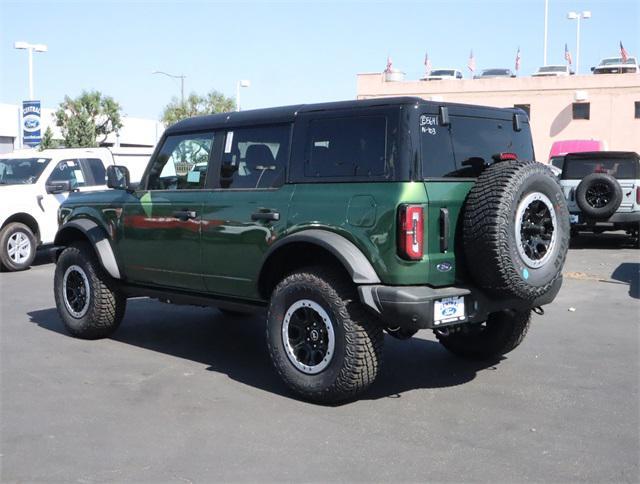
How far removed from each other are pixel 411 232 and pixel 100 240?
3.49 meters

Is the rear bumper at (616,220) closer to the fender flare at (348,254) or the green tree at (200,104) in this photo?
the fender flare at (348,254)

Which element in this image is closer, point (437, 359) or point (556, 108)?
point (437, 359)

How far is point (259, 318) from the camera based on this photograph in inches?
335

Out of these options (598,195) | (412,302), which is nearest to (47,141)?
(598,195)

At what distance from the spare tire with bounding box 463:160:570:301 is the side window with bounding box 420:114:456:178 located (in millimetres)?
250

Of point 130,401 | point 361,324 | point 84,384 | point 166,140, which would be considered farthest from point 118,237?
point 361,324

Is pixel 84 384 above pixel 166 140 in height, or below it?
below

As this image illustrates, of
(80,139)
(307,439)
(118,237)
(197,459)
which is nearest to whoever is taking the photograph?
(197,459)

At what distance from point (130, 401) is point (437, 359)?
2.64 meters

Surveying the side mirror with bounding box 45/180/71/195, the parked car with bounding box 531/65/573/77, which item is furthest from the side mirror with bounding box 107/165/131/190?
the parked car with bounding box 531/65/573/77

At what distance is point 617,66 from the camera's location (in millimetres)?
42250

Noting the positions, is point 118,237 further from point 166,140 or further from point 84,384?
point 84,384

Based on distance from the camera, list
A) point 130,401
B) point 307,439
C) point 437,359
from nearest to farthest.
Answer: point 307,439
point 130,401
point 437,359

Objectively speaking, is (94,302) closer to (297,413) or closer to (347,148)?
(297,413)
